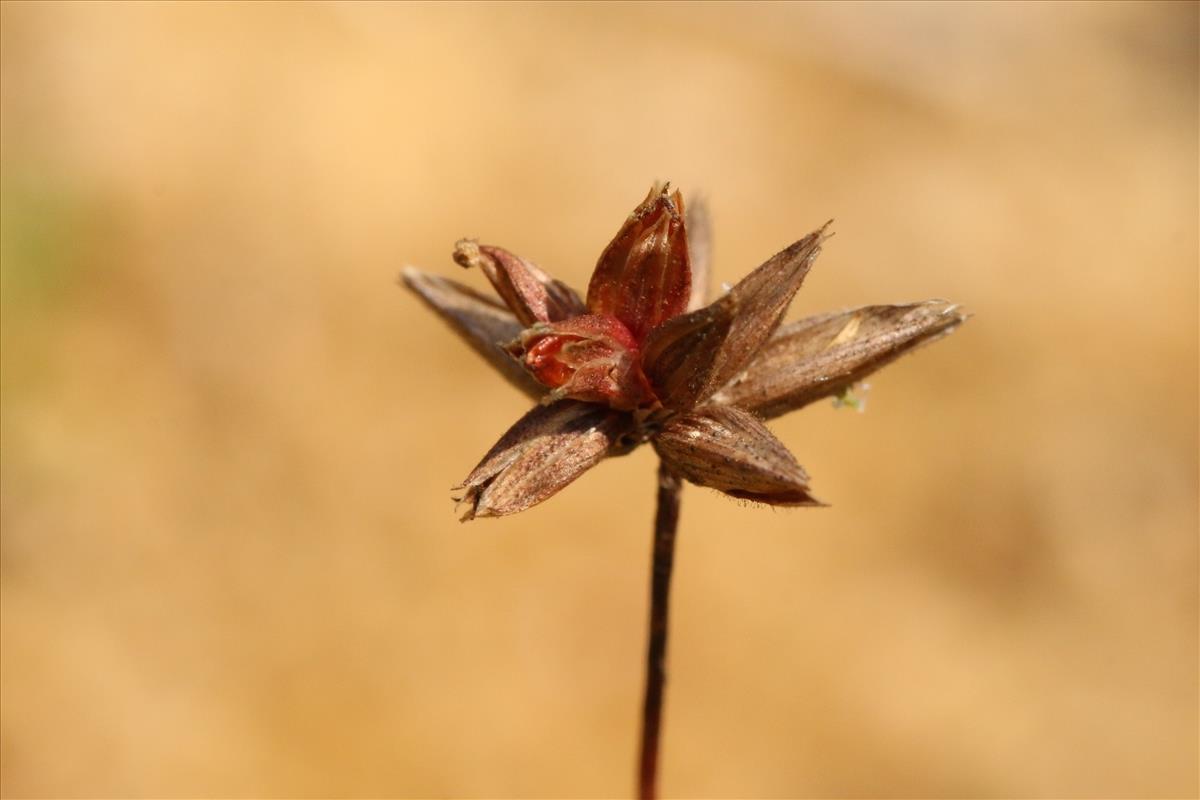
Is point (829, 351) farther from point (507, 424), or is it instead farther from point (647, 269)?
point (507, 424)

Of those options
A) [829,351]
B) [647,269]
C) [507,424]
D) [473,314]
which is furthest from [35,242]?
[829,351]

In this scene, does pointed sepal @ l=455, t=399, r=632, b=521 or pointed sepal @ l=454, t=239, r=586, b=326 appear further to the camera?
pointed sepal @ l=454, t=239, r=586, b=326

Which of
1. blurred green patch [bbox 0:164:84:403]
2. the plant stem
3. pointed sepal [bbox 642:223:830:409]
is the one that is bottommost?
the plant stem

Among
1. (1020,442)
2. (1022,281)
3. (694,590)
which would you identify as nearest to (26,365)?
(694,590)

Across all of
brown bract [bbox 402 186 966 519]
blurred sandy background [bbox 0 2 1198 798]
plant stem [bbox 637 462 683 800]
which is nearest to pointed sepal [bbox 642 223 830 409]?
brown bract [bbox 402 186 966 519]

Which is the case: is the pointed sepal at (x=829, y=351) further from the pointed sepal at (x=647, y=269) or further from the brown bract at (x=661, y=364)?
the pointed sepal at (x=647, y=269)

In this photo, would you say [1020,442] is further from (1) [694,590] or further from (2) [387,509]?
(2) [387,509]

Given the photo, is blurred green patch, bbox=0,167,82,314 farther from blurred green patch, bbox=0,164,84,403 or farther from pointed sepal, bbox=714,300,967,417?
pointed sepal, bbox=714,300,967,417
